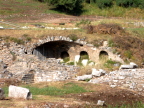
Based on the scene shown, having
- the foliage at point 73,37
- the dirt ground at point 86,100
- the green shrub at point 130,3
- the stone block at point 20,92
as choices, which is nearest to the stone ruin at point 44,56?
the foliage at point 73,37

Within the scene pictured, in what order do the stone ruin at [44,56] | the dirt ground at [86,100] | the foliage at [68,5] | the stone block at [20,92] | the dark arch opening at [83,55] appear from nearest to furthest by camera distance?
the dirt ground at [86,100] → the stone block at [20,92] → the stone ruin at [44,56] → the dark arch opening at [83,55] → the foliage at [68,5]

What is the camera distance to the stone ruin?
22047mm

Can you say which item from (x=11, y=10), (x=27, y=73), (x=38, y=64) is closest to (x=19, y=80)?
(x=27, y=73)

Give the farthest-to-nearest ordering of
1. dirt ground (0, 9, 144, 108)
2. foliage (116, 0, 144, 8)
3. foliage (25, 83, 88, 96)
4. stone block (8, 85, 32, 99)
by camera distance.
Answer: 1. foliage (116, 0, 144, 8)
2. foliage (25, 83, 88, 96)
3. stone block (8, 85, 32, 99)
4. dirt ground (0, 9, 144, 108)

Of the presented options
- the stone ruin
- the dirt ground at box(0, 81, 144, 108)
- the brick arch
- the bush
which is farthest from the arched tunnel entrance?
the bush

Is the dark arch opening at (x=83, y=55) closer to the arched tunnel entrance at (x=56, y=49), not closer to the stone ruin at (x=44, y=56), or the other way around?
the stone ruin at (x=44, y=56)

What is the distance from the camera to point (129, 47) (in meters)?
28.1

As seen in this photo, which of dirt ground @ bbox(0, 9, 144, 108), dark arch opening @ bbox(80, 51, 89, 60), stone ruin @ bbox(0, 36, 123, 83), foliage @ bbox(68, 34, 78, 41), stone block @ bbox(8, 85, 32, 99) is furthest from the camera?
dark arch opening @ bbox(80, 51, 89, 60)

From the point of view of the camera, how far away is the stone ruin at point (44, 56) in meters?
22.0

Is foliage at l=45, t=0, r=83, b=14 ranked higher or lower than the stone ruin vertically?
higher

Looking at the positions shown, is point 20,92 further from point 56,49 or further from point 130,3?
point 130,3

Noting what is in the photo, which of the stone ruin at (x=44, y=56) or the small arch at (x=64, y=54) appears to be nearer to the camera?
the stone ruin at (x=44, y=56)

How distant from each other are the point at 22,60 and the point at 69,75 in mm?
3948

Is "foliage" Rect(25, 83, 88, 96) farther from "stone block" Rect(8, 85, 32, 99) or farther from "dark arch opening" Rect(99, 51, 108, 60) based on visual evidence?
"dark arch opening" Rect(99, 51, 108, 60)
